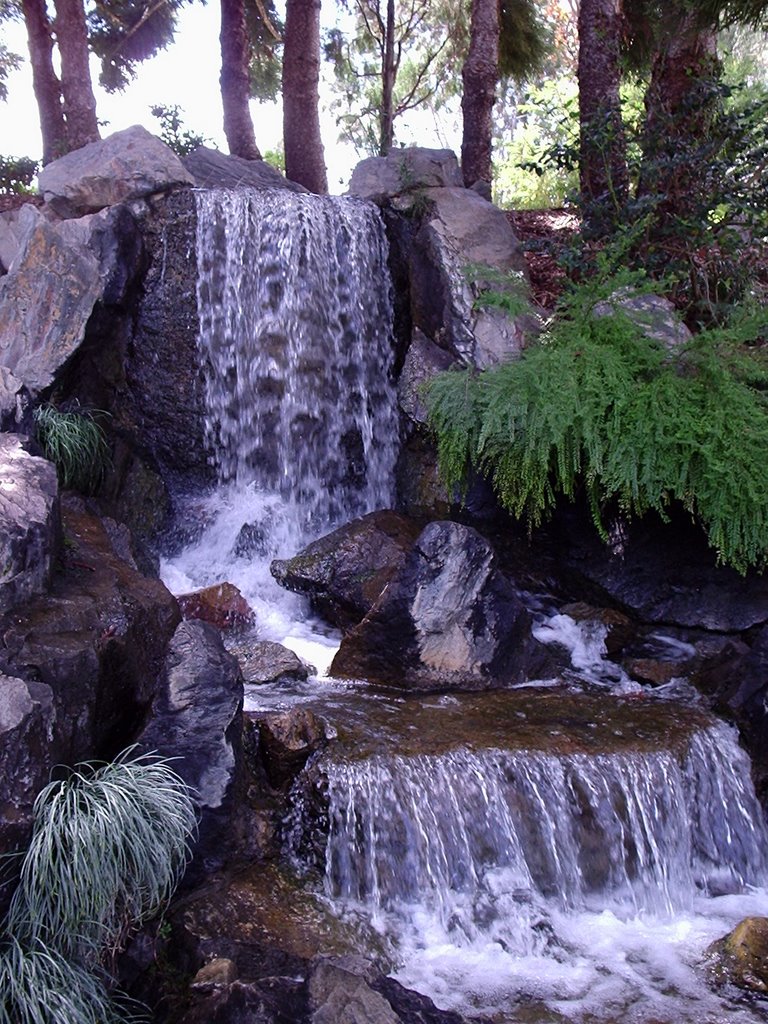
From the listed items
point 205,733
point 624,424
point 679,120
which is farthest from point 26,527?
point 679,120

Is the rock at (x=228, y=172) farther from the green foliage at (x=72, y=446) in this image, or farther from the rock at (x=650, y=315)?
the rock at (x=650, y=315)

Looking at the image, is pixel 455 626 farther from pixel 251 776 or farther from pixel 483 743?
pixel 251 776

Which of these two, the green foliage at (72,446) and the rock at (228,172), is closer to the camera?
the green foliage at (72,446)

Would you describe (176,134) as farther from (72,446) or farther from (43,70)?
(72,446)

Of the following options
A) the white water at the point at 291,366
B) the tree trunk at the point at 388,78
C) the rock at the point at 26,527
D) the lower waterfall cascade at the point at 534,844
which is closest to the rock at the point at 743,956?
the lower waterfall cascade at the point at 534,844

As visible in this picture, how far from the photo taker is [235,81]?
594 inches

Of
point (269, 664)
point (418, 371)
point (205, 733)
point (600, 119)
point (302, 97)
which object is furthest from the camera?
point (302, 97)

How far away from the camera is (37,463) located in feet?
18.7

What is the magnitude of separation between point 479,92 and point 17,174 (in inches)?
294

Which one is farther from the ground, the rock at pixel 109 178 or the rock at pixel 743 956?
the rock at pixel 109 178

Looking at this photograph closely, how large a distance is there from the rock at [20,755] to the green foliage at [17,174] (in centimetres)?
1230

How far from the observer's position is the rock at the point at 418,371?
9.20 metres

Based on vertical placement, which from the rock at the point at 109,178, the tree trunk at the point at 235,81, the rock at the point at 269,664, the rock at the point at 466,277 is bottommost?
the rock at the point at 269,664

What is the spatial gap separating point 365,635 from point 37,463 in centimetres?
252
